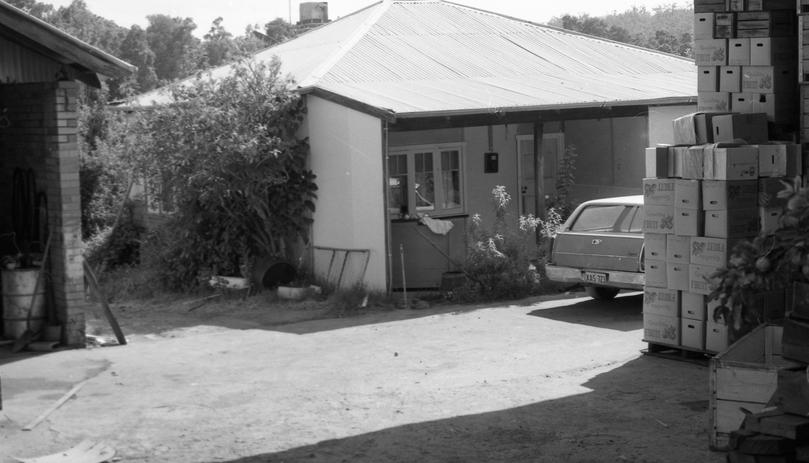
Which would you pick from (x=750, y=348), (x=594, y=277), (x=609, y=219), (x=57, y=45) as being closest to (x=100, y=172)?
(x=57, y=45)

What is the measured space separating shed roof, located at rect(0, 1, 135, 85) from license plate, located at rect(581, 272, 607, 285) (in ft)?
21.0

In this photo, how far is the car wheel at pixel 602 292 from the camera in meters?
15.2

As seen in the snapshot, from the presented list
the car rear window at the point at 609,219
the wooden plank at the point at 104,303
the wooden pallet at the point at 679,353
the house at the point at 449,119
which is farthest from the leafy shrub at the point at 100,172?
the wooden pallet at the point at 679,353

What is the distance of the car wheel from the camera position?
15.2 metres

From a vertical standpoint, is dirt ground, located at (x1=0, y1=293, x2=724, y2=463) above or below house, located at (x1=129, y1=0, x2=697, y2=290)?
below

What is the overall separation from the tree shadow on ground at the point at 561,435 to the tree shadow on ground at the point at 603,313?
3794mm

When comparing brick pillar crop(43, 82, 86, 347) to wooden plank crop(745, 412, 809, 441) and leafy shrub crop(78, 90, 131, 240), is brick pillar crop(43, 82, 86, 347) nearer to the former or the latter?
wooden plank crop(745, 412, 809, 441)

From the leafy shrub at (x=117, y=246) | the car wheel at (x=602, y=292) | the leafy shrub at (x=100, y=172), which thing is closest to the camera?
the car wheel at (x=602, y=292)

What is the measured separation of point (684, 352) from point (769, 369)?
3.49 meters

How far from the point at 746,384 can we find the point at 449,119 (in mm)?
9133

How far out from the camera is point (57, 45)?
1188cm

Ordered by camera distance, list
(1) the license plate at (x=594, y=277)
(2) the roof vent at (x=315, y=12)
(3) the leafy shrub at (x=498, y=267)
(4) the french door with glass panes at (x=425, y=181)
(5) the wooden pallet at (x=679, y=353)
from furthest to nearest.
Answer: (2) the roof vent at (x=315, y=12) < (4) the french door with glass panes at (x=425, y=181) < (3) the leafy shrub at (x=498, y=267) < (1) the license plate at (x=594, y=277) < (5) the wooden pallet at (x=679, y=353)

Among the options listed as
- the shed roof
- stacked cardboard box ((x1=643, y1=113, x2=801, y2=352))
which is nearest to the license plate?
stacked cardboard box ((x1=643, y1=113, x2=801, y2=352))

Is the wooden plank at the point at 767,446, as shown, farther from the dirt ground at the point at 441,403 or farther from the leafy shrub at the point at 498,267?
the leafy shrub at the point at 498,267
